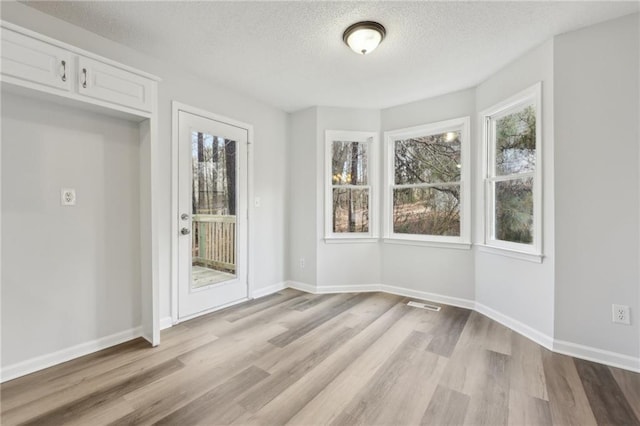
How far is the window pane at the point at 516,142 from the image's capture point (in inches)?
105

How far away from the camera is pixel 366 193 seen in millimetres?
3982

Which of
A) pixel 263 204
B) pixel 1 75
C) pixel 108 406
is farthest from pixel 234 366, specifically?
pixel 1 75

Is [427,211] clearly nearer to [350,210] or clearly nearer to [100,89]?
[350,210]

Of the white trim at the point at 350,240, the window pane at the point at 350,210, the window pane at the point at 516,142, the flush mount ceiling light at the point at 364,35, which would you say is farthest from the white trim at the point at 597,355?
the flush mount ceiling light at the point at 364,35

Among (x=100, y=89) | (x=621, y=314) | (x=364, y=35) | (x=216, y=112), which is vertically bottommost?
(x=621, y=314)

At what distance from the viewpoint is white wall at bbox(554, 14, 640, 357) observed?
82.0 inches

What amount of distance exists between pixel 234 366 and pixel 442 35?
2.98 m

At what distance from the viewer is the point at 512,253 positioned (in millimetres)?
2750

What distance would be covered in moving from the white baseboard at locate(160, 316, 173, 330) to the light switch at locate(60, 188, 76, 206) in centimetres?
128

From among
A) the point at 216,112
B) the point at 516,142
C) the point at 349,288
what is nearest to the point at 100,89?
the point at 216,112

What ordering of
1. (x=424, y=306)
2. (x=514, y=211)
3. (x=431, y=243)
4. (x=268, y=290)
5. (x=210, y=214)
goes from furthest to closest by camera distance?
(x=268, y=290)
(x=431, y=243)
(x=424, y=306)
(x=210, y=214)
(x=514, y=211)

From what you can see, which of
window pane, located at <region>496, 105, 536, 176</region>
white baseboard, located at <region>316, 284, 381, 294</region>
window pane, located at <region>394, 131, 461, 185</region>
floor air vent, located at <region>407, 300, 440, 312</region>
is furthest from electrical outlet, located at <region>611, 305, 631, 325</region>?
white baseboard, located at <region>316, 284, 381, 294</region>

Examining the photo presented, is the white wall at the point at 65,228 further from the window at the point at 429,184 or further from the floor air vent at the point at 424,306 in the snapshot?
the window at the point at 429,184

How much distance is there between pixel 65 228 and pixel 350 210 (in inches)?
117
